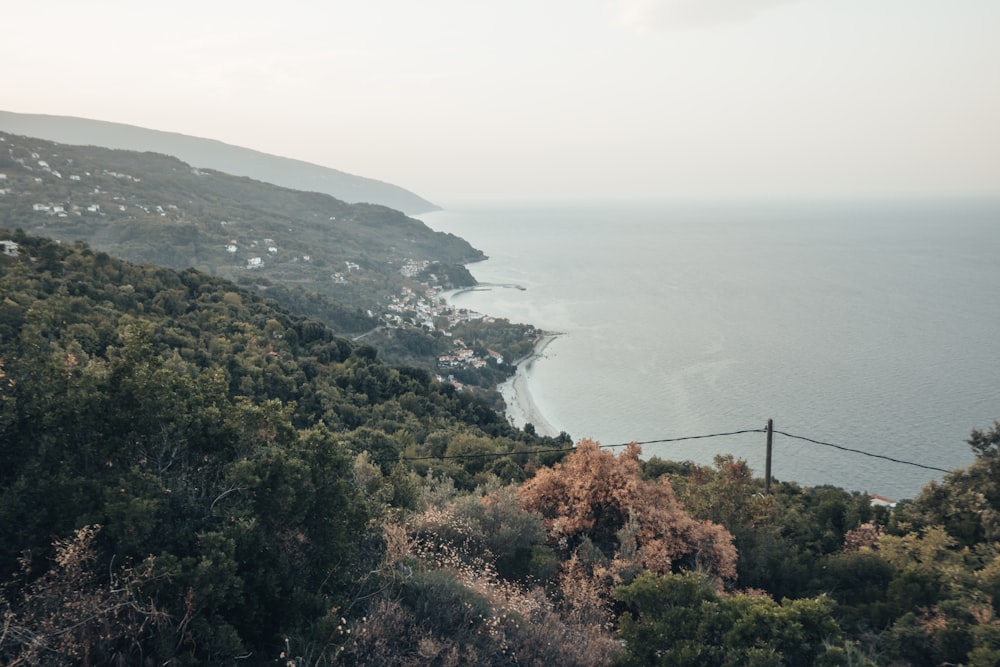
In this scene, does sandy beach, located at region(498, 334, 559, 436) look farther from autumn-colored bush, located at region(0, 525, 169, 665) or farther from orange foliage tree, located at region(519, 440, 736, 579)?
autumn-colored bush, located at region(0, 525, 169, 665)

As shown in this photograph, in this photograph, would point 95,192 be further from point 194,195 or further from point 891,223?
point 891,223

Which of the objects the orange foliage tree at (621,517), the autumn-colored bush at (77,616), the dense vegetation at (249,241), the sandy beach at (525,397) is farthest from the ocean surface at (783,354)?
the autumn-colored bush at (77,616)

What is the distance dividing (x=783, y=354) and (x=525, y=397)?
2497cm

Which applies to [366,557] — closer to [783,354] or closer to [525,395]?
[525,395]

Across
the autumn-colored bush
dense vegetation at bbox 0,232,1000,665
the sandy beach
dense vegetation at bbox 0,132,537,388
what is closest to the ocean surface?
the sandy beach

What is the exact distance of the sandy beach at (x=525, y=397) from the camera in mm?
39250

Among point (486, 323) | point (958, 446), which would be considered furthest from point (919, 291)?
point (486, 323)

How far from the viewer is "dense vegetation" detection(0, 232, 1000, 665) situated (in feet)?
15.2

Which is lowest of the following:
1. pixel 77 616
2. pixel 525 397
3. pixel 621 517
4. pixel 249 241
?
pixel 525 397

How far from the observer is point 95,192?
7538cm

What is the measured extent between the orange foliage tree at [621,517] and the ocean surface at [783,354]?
794 inches

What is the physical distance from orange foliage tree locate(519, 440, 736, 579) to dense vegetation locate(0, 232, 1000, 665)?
46 millimetres

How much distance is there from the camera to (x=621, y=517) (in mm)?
10414

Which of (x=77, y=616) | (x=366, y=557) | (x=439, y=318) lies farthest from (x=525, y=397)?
(x=77, y=616)
